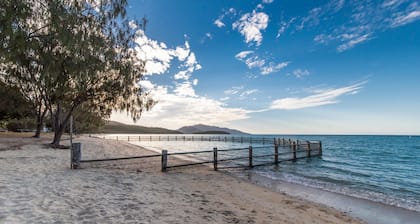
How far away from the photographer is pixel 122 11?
8312 millimetres

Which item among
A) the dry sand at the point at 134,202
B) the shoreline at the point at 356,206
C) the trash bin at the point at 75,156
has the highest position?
the trash bin at the point at 75,156

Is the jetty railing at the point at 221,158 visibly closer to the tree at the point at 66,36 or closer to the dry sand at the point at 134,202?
the dry sand at the point at 134,202

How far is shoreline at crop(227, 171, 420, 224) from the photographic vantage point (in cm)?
613

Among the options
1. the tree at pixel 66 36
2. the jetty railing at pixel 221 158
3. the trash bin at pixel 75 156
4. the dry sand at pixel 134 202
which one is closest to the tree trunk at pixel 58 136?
the tree at pixel 66 36

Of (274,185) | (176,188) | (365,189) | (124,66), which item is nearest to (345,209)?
(274,185)

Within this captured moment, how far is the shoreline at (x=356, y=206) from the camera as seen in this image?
6.13m

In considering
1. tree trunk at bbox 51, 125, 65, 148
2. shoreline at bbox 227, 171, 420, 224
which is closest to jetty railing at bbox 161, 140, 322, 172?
shoreline at bbox 227, 171, 420, 224

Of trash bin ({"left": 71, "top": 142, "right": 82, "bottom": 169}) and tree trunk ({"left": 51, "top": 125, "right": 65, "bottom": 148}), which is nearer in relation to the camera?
trash bin ({"left": 71, "top": 142, "right": 82, "bottom": 169})

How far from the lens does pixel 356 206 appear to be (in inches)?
278

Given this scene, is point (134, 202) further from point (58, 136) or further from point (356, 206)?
point (58, 136)

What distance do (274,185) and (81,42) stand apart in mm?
8803

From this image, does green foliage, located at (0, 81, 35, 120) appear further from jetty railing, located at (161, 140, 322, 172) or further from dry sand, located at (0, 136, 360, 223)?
dry sand, located at (0, 136, 360, 223)

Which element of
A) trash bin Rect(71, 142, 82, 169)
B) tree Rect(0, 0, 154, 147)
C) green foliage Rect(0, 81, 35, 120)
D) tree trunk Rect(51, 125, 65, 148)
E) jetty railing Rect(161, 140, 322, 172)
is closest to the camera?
tree Rect(0, 0, 154, 147)

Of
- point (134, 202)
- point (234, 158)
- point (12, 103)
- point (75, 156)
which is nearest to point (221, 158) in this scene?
point (234, 158)
